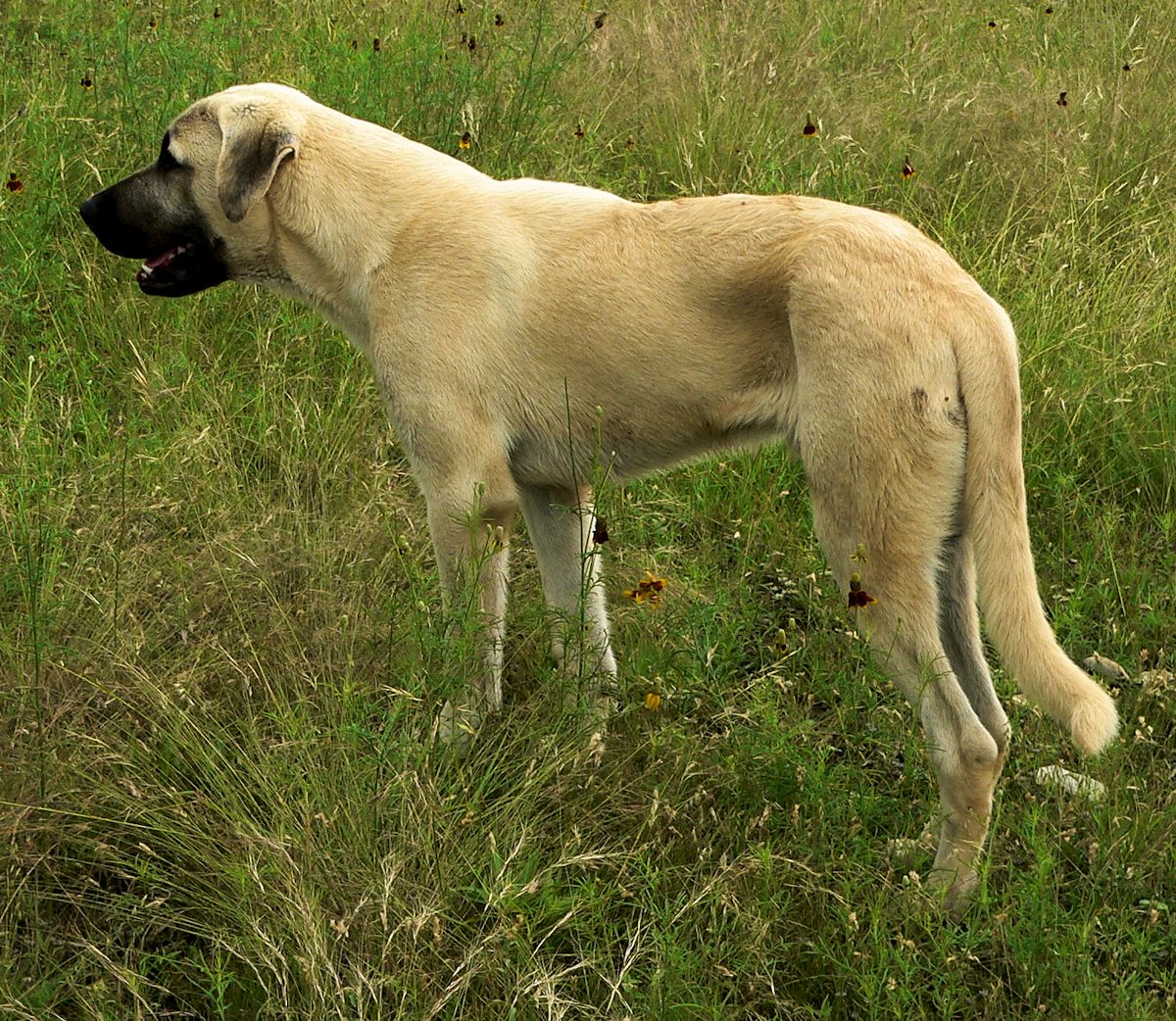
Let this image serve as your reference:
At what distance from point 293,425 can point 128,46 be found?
1965 millimetres

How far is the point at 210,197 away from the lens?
3730 millimetres

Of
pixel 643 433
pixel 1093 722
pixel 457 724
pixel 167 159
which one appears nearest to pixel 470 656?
pixel 457 724

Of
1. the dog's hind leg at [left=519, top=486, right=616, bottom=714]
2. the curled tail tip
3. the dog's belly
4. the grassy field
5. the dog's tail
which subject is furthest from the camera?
the dog's hind leg at [left=519, top=486, right=616, bottom=714]

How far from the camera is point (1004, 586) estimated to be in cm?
305

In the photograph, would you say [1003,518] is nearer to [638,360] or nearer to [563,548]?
[638,360]

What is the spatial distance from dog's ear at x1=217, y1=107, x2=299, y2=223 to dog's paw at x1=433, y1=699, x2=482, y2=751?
1399 millimetres

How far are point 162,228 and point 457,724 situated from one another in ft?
5.35

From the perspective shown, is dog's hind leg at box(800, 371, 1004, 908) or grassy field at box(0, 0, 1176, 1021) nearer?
grassy field at box(0, 0, 1176, 1021)

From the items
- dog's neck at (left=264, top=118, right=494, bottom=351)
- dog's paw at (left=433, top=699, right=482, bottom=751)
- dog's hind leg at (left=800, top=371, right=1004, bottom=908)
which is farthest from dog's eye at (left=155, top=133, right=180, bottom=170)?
dog's hind leg at (left=800, top=371, right=1004, bottom=908)

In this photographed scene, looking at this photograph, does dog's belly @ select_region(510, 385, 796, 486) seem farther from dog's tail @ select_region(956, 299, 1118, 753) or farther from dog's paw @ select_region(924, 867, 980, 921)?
dog's paw @ select_region(924, 867, 980, 921)

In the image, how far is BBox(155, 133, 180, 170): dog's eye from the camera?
147 inches

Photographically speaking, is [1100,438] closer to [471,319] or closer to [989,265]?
[989,265]

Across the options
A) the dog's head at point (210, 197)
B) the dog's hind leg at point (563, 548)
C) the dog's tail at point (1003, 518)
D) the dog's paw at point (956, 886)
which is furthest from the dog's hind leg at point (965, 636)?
the dog's head at point (210, 197)

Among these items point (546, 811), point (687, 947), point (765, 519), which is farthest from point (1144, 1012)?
point (765, 519)
